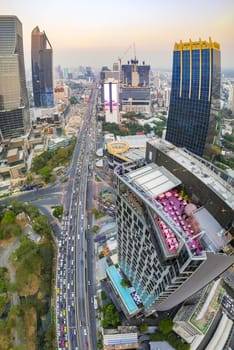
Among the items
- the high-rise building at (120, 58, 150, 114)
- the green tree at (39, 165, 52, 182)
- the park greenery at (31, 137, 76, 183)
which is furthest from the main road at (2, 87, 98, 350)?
the high-rise building at (120, 58, 150, 114)

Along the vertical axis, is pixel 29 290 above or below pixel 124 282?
below

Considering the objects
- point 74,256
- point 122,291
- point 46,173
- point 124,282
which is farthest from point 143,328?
point 46,173

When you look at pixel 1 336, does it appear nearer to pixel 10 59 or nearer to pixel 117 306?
pixel 117 306

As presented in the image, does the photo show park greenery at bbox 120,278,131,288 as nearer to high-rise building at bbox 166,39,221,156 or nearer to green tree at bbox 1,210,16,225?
green tree at bbox 1,210,16,225

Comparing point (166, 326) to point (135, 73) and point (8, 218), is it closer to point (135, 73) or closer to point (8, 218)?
point (8, 218)

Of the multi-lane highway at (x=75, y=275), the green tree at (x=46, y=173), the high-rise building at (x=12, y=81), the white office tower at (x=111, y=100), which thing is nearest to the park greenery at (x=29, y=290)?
the multi-lane highway at (x=75, y=275)

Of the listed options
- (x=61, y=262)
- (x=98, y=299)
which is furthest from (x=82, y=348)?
(x=61, y=262)
